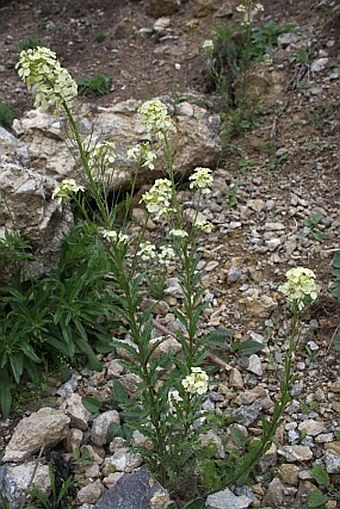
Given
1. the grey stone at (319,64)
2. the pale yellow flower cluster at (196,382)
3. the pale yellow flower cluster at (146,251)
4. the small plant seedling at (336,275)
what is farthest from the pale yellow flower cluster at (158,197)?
the grey stone at (319,64)

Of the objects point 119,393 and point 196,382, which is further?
point 119,393

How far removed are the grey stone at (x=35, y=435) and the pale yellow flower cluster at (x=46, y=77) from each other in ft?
5.26

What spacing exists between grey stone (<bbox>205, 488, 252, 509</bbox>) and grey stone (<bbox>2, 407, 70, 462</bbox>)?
30.8 inches

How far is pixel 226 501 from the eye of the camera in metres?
2.86

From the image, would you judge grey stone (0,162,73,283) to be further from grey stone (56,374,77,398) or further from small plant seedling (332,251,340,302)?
small plant seedling (332,251,340,302)

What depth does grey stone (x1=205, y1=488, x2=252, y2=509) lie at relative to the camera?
2.84 m

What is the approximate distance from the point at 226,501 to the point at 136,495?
1.31 ft

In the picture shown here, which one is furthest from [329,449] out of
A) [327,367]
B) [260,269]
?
[260,269]

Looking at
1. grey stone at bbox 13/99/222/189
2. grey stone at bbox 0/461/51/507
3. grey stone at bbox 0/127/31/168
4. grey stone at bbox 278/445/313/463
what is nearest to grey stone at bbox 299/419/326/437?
grey stone at bbox 278/445/313/463

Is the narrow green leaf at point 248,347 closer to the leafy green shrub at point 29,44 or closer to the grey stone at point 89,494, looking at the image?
the grey stone at point 89,494

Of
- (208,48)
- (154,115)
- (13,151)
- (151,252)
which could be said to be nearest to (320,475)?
(151,252)

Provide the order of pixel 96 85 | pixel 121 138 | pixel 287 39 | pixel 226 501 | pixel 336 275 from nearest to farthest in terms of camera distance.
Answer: pixel 226 501, pixel 336 275, pixel 121 138, pixel 287 39, pixel 96 85

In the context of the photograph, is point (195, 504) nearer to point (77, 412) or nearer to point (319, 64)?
point (77, 412)

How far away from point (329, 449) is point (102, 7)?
6.51m
